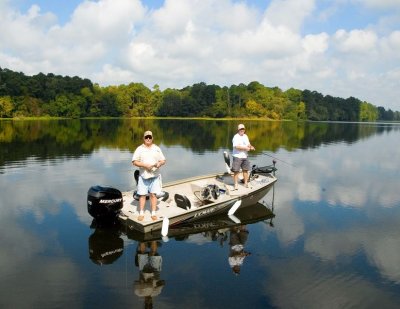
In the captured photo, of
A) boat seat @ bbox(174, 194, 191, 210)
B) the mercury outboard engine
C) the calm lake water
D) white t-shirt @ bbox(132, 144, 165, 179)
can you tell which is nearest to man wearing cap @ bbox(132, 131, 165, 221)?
white t-shirt @ bbox(132, 144, 165, 179)

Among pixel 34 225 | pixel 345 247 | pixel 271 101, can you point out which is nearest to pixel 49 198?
pixel 34 225

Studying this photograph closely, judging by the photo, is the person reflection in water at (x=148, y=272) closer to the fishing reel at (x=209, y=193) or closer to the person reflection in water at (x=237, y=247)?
the person reflection in water at (x=237, y=247)

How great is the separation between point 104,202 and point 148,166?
1.68 meters

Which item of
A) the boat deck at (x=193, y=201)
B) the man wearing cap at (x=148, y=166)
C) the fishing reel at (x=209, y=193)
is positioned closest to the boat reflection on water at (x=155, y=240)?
the boat deck at (x=193, y=201)

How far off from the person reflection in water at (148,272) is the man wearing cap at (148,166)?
0.93 m

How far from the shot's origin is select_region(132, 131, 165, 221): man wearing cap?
31.2 feet

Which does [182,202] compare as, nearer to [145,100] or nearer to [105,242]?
[105,242]

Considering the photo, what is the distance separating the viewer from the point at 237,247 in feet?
31.4

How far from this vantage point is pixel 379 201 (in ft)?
48.1

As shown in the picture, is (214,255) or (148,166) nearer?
(214,255)

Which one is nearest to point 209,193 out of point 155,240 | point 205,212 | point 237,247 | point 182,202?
point 205,212

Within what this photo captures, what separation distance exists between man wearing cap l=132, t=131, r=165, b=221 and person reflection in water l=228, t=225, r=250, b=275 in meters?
2.30

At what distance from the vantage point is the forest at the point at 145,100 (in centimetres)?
9806

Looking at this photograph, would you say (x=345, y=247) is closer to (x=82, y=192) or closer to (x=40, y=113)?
(x=82, y=192)
